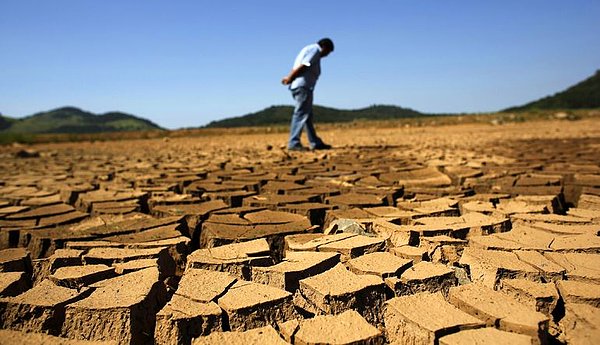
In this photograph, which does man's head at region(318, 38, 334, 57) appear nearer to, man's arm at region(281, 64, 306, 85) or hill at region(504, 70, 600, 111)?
man's arm at region(281, 64, 306, 85)

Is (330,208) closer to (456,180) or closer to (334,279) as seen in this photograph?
(334,279)

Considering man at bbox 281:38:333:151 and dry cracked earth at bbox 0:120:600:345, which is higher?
man at bbox 281:38:333:151

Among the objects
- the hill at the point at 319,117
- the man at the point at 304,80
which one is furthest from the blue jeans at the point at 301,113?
the hill at the point at 319,117

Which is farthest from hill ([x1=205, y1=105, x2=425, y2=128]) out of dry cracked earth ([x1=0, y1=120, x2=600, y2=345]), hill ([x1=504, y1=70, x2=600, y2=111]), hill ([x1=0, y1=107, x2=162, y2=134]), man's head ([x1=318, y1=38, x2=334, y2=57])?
hill ([x1=0, y1=107, x2=162, y2=134])

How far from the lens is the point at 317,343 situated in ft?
3.80

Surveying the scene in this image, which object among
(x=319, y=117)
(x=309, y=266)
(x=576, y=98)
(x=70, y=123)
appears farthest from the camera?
(x=70, y=123)

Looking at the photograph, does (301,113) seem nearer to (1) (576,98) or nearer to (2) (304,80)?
(2) (304,80)

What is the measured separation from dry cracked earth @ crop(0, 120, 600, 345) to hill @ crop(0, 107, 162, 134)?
180ft

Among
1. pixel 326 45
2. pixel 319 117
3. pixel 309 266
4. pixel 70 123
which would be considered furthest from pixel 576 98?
pixel 70 123

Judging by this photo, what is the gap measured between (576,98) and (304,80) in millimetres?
58988

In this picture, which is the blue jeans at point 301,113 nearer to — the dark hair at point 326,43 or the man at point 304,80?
the man at point 304,80

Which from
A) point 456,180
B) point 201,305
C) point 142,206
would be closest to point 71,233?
point 142,206

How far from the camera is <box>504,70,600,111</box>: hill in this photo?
48.1 m

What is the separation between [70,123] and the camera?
252 feet
